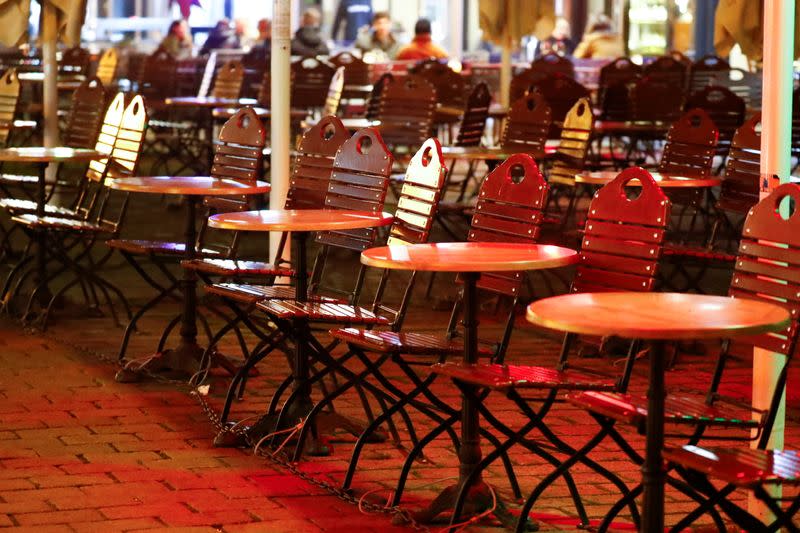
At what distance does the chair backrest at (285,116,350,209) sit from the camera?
670 centimetres

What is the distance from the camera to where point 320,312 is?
215 inches

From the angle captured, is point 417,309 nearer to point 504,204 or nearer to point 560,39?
point 504,204

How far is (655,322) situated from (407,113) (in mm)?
6963

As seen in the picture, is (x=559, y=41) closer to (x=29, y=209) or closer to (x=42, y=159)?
(x=29, y=209)

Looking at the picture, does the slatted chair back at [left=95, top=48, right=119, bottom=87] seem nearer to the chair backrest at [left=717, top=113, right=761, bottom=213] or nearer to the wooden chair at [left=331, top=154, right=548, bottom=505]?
the chair backrest at [left=717, top=113, right=761, bottom=213]

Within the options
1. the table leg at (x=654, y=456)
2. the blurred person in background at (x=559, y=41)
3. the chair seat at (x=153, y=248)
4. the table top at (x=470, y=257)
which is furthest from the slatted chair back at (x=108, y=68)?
the table leg at (x=654, y=456)

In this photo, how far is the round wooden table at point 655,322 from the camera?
362 centimetres

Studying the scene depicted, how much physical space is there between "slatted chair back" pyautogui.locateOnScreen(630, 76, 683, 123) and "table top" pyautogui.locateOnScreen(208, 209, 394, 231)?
6.18 meters

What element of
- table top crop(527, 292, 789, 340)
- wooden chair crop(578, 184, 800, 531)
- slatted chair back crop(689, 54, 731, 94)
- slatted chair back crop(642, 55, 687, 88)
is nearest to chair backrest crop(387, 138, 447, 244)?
wooden chair crop(578, 184, 800, 531)

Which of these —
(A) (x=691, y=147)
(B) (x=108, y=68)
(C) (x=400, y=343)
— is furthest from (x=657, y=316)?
(B) (x=108, y=68)

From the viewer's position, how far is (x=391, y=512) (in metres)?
4.81

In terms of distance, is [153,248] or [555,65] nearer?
[153,248]

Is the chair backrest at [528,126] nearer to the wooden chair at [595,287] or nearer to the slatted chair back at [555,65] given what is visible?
the wooden chair at [595,287]

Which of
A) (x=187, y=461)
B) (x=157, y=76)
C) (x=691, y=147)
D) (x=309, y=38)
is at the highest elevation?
(x=309, y=38)
